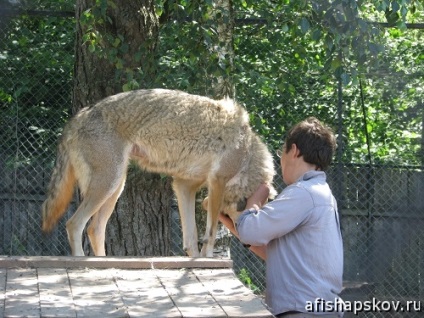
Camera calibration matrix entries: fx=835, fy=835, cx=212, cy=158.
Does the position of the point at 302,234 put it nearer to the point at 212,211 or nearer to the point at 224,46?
the point at 212,211

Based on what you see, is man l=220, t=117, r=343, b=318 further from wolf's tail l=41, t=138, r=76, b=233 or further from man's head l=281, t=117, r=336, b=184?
wolf's tail l=41, t=138, r=76, b=233

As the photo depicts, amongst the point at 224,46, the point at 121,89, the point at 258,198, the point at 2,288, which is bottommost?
the point at 2,288

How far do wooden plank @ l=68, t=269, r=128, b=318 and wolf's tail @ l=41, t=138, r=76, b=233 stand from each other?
207 cm

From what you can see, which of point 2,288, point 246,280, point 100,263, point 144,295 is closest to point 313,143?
point 144,295

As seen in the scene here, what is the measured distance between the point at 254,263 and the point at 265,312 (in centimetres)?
503

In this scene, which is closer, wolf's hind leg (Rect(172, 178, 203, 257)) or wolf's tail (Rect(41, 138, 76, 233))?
wolf's tail (Rect(41, 138, 76, 233))

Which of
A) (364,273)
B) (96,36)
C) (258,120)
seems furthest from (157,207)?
(364,273)

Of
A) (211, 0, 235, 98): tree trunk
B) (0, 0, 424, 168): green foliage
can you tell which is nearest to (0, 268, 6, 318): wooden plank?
(211, 0, 235, 98): tree trunk

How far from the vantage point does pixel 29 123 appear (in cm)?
854

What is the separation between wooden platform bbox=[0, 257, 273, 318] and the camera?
145 inches

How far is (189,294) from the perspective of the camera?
4066mm

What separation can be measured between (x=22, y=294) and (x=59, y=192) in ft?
8.95

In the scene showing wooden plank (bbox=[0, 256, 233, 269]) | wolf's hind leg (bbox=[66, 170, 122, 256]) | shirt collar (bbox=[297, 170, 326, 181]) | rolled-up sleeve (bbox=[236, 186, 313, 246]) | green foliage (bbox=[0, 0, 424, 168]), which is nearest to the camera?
rolled-up sleeve (bbox=[236, 186, 313, 246])

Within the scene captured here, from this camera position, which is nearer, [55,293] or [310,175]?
[55,293]
